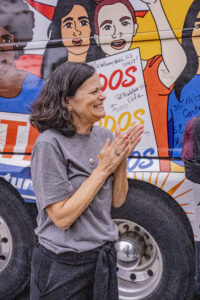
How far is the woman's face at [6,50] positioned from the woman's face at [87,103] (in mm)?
1625

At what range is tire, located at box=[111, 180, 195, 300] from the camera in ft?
9.09

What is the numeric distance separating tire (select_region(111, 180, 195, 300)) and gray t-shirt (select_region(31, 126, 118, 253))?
1.18 metres

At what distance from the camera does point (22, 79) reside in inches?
119

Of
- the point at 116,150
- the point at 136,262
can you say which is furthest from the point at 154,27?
the point at 136,262

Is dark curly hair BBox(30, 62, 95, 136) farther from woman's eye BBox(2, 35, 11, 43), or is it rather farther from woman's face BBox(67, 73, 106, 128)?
woman's eye BBox(2, 35, 11, 43)

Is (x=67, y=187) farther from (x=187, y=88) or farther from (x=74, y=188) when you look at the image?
(x=187, y=88)

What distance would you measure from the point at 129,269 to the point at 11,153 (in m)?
1.40

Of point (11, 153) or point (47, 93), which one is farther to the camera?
point (11, 153)

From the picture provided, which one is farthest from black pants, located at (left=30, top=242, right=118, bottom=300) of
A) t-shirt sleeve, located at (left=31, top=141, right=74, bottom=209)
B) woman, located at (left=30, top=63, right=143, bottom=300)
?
t-shirt sleeve, located at (left=31, top=141, right=74, bottom=209)

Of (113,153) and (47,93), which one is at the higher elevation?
(47,93)

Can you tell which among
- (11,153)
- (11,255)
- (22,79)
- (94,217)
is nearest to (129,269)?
(11,255)

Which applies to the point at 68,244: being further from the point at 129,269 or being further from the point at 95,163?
the point at 129,269

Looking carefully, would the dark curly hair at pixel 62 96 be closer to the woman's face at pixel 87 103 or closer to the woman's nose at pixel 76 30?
the woman's face at pixel 87 103

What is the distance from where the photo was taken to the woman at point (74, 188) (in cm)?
149
